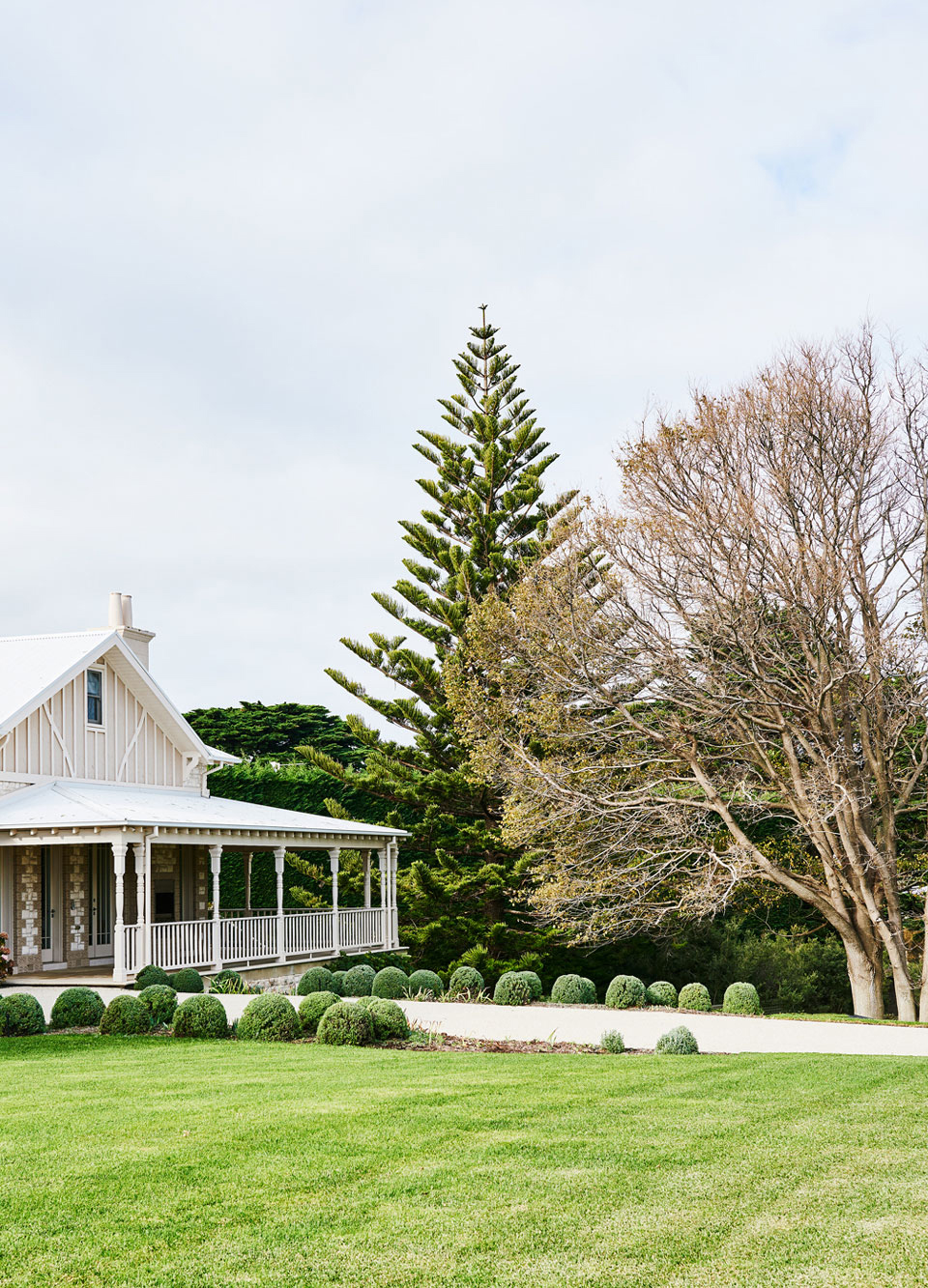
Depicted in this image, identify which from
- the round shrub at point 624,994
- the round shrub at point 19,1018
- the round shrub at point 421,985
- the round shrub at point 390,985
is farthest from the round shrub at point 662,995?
the round shrub at point 19,1018

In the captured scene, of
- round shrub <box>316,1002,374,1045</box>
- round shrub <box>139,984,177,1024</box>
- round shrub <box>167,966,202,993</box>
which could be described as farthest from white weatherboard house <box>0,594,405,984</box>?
round shrub <box>316,1002,374,1045</box>

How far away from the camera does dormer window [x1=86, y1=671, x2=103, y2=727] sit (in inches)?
760

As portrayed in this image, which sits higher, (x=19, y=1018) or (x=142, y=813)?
(x=142, y=813)

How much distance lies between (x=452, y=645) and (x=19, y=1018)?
39.3 feet

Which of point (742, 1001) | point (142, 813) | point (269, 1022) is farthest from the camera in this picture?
point (142, 813)

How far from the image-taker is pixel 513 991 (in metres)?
14.6

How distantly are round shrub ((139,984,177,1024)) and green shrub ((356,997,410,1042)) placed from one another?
2148mm

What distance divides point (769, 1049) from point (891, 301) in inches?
426

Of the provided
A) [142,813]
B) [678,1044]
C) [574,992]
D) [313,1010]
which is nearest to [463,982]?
[574,992]

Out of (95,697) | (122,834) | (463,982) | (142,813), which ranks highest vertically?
(95,697)

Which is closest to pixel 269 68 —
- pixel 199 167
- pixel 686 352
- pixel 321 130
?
pixel 321 130

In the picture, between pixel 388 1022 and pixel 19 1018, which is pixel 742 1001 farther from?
pixel 19 1018

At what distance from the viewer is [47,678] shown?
18.0 meters

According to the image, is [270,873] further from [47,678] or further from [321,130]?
[321,130]
